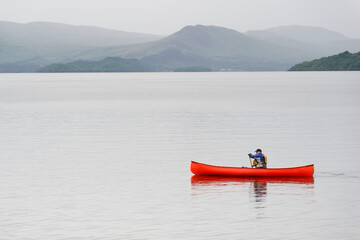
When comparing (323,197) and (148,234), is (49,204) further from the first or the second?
(323,197)

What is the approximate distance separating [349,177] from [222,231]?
53.2ft

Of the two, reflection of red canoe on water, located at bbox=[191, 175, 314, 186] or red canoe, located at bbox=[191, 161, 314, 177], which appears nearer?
reflection of red canoe on water, located at bbox=[191, 175, 314, 186]

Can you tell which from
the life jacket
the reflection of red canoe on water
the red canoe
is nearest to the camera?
the reflection of red canoe on water

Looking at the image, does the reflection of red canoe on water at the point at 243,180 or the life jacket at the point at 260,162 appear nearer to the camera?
the reflection of red canoe on water at the point at 243,180

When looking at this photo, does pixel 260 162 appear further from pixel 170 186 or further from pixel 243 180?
pixel 170 186

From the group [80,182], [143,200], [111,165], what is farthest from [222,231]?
[111,165]

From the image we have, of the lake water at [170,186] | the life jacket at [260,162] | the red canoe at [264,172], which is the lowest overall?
the lake water at [170,186]

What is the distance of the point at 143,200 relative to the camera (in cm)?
3328

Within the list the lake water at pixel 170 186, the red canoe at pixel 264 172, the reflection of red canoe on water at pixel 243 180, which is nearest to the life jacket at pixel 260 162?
the red canoe at pixel 264 172

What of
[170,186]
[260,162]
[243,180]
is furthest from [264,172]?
[170,186]

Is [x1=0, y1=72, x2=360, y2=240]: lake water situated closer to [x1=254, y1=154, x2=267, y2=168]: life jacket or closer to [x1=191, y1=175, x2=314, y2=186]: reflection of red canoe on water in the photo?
[x1=191, y1=175, x2=314, y2=186]: reflection of red canoe on water

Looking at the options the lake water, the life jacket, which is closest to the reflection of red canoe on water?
the lake water

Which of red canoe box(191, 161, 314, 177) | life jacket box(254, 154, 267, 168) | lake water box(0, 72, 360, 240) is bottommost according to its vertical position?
lake water box(0, 72, 360, 240)

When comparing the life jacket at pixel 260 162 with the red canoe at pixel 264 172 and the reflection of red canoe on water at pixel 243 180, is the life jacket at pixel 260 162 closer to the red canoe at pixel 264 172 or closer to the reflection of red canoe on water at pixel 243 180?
the red canoe at pixel 264 172
